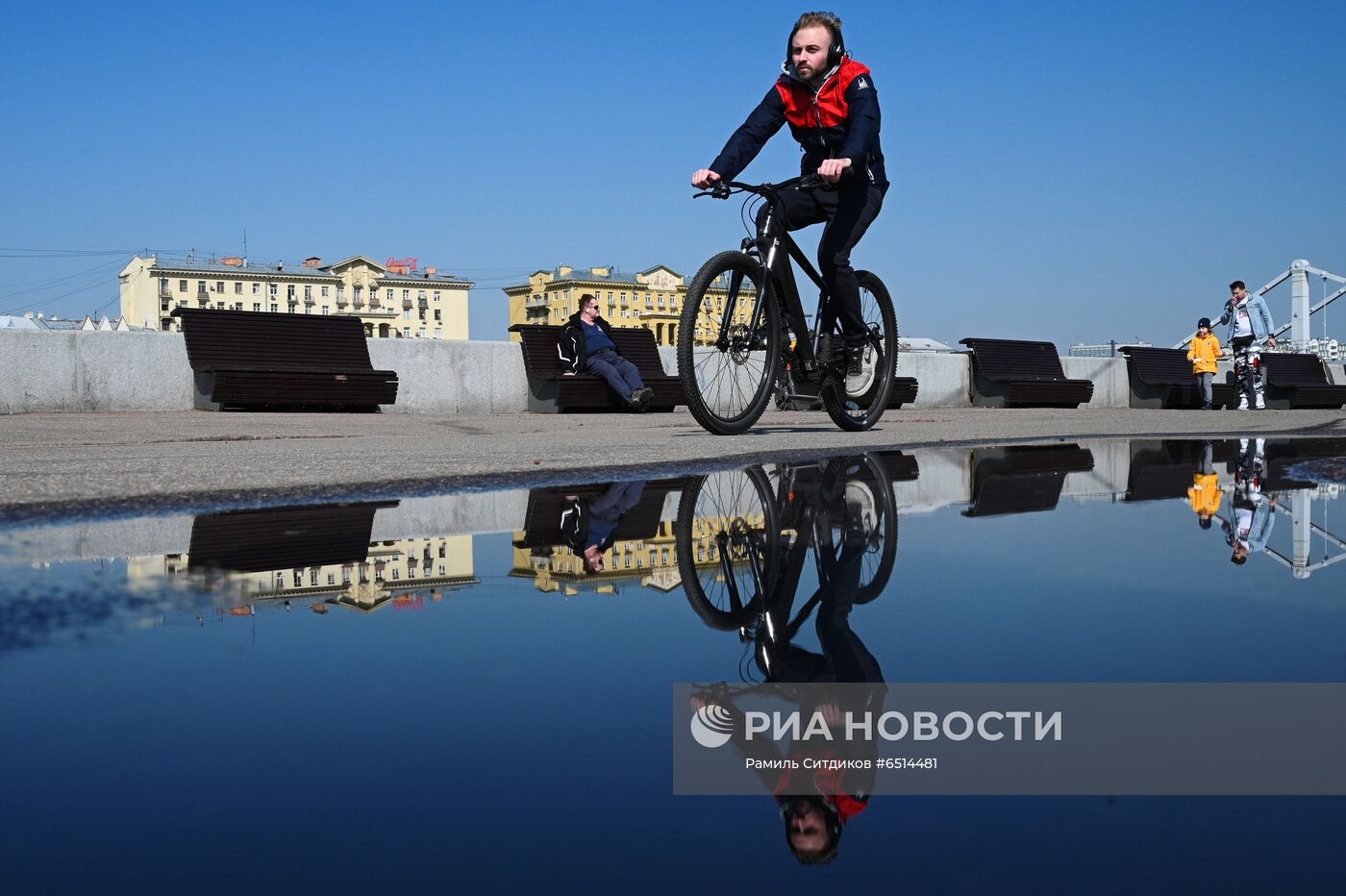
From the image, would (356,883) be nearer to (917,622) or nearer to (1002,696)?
(1002,696)

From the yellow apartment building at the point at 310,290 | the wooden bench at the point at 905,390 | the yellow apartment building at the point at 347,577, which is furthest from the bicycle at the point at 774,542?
the yellow apartment building at the point at 310,290

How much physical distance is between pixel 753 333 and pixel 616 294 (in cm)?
17101

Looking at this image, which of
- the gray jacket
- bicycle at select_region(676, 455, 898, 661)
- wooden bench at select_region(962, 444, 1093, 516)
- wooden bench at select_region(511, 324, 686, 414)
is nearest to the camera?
bicycle at select_region(676, 455, 898, 661)

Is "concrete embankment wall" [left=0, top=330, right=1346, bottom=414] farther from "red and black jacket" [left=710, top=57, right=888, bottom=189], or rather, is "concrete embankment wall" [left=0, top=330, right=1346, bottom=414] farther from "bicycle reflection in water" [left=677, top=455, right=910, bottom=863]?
"bicycle reflection in water" [left=677, top=455, right=910, bottom=863]

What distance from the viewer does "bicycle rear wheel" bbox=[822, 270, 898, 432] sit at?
830cm

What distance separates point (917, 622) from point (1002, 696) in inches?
21.3

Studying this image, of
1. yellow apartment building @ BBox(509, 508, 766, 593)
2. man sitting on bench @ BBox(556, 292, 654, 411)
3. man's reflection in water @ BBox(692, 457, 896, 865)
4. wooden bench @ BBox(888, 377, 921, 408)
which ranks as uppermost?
man sitting on bench @ BBox(556, 292, 654, 411)

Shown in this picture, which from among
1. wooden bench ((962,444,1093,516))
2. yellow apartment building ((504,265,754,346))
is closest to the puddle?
wooden bench ((962,444,1093,516))

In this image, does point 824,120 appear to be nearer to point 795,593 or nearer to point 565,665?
point 795,593

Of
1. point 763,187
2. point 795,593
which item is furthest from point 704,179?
point 795,593

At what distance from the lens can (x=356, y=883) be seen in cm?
102

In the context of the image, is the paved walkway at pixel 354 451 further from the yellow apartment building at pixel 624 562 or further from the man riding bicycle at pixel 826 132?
the yellow apartment building at pixel 624 562

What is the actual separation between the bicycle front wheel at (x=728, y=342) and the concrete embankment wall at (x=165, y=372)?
29.2 ft

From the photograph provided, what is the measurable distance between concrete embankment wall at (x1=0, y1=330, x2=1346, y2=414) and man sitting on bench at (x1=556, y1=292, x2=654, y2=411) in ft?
4.60
